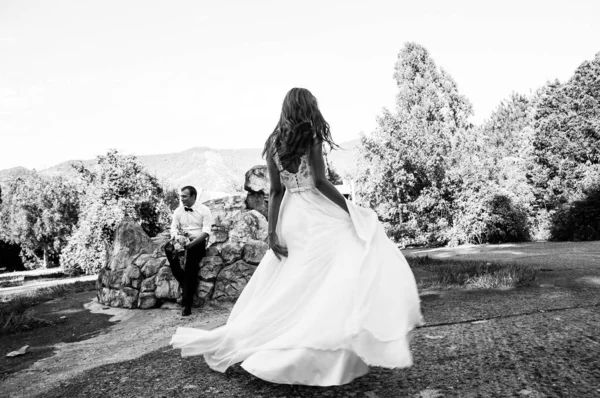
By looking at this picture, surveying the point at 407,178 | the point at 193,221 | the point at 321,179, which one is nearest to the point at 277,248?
the point at 321,179

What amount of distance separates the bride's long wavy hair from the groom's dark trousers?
4.12m

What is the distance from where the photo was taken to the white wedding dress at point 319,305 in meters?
2.72

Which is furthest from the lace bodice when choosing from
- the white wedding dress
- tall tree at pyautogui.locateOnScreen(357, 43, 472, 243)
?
tall tree at pyautogui.locateOnScreen(357, 43, 472, 243)

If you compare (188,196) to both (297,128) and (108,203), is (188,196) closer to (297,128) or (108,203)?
(297,128)

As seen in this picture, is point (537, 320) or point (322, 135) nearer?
point (322, 135)

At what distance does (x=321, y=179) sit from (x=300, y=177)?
18cm

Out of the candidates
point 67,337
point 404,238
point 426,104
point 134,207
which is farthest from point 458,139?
point 67,337

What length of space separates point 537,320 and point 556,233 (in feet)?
67.1

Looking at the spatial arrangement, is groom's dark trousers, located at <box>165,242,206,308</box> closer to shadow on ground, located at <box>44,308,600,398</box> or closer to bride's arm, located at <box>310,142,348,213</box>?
shadow on ground, located at <box>44,308,600,398</box>

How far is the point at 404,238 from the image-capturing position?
2498 cm

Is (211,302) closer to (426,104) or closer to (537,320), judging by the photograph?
(537,320)

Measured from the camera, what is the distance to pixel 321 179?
10.9 feet

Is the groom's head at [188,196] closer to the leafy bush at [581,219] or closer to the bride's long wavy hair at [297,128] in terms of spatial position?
the bride's long wavy hair at [297,128]

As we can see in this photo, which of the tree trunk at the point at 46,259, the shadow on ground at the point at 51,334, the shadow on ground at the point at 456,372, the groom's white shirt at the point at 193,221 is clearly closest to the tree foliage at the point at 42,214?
the tree trunk at the point at 46,259
